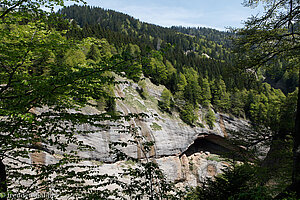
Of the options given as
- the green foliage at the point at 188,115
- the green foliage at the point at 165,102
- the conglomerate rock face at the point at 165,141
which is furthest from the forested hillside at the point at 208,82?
the conglomerate rock face at the point at 165,141

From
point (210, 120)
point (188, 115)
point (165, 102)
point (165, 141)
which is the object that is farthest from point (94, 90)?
point (210, 120)

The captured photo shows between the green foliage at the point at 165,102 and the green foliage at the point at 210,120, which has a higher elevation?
the green foliage at the point at 165,102

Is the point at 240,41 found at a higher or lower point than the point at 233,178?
higher

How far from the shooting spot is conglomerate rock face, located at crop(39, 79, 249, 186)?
1777cm

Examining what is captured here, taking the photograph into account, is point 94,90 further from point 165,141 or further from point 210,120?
point 210,120

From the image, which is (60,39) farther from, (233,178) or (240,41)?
(233,178)

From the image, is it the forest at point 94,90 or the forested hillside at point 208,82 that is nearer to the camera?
the forest at point 94,90

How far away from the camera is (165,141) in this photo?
80.1 ft

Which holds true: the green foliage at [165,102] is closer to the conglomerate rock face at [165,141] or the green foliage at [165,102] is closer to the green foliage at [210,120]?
the conglomerate rock face at [165,141]

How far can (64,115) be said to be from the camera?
13.7ft

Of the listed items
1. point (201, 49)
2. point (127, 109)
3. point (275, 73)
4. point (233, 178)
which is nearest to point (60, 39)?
point (233, 178)

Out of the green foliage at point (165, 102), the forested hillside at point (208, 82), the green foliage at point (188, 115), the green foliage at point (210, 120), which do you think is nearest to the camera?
the forested hillside at point (208, 82)

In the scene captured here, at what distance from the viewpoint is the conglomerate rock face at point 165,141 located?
17766 mm

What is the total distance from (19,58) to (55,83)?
64.2 inches
